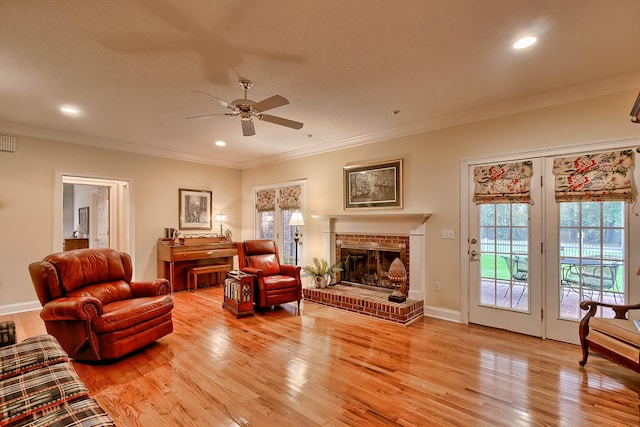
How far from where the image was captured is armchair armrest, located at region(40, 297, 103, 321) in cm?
259

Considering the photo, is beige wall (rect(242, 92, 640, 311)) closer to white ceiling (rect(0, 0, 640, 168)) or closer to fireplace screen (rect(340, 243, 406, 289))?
white ceiling (rect(0, 0, 640, 168))

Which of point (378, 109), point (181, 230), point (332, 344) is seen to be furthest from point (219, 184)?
point (332, 344)

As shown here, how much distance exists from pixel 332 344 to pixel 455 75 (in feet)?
9.62

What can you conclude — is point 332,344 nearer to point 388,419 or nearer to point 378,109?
point 388,419

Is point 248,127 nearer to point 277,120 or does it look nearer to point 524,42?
point 277,120

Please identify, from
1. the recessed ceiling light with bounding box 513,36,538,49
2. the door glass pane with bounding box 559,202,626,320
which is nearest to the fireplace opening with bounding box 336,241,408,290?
the door glass pane with bounding box 559,202,626,320

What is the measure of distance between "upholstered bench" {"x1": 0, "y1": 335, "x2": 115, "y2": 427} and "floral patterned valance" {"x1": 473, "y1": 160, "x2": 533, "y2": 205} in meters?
3.96

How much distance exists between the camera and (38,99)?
3.41 m

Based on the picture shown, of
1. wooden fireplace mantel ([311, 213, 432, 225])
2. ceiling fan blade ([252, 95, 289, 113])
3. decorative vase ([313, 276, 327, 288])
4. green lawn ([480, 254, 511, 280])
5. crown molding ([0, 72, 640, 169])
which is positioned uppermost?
crown molding ([0, 72, 640, 169])

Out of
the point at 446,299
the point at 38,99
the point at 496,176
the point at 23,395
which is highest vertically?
the point at 38,99

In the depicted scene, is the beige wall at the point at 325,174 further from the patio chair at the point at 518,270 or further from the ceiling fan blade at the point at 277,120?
the ceiling fan blade at the point at 277,120

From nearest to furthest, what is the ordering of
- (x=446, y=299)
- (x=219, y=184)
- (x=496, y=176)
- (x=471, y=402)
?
(x=471, y=402)
(x=496, y=176)
(x=446, y=299)
(x=219, y=184)

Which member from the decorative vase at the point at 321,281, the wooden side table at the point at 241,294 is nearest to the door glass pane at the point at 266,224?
the decorative vase at the point at 321,281

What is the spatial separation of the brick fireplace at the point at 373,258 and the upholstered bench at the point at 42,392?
3.19 m
